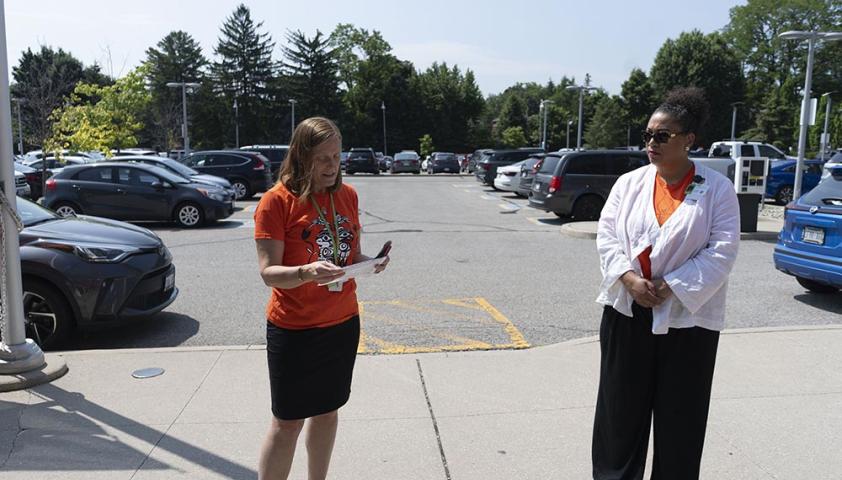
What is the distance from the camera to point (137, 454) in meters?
3.71

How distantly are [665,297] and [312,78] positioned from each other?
252 feet

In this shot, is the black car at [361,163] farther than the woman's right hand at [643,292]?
Yes

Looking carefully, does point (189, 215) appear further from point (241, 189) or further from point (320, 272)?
point (320, 272)

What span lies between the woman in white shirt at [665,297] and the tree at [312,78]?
74.5 meters

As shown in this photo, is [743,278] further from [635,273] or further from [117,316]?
[117,316]

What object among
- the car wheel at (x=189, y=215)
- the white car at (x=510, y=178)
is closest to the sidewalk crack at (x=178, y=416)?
the car wheel at (x=189, y=215)

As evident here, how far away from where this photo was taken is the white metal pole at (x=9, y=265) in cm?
471

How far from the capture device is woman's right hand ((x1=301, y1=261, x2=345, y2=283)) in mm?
2549

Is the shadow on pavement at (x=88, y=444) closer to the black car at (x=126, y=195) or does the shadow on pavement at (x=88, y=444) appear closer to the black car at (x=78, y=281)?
the black car at (x=78, y=281)

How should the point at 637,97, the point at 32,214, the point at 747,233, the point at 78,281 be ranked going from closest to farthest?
the point at 78,281 → the point at 32,214 → the point at 747,233 → the point at 637,97

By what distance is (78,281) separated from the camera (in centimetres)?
574

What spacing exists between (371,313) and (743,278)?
5.40 meters

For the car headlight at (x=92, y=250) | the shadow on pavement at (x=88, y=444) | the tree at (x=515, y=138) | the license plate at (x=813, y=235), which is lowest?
the shadow on pavement at (x=88, y=444)

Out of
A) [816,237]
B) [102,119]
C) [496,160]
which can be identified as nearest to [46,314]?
[816,237]
